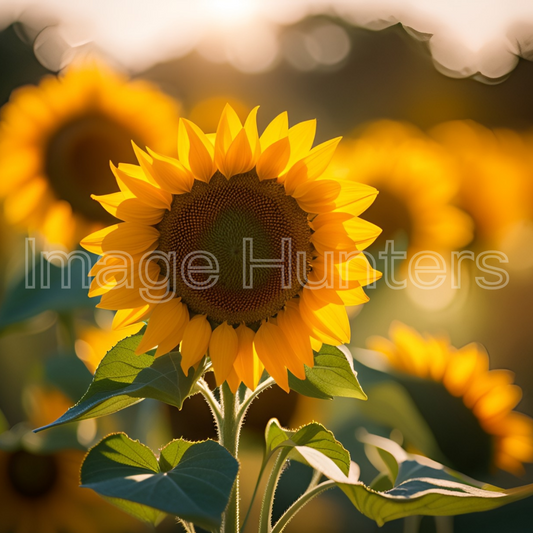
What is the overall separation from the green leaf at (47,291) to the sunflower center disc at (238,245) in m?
0.35

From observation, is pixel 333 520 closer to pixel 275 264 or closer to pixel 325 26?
pixel 275 264

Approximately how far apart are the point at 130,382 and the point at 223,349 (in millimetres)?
120

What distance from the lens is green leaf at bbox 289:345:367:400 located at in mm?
702

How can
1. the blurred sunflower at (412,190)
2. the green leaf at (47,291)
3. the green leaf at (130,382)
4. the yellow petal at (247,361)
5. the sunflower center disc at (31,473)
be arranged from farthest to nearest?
1. the blurred sunflower at (412,190)
2. the sunflower center disc at (31,473)
3. the green leaf at (47,291)
4. the yellow petal at (247,361)
5. the green leaf at (130,382)

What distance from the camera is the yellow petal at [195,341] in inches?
27.4

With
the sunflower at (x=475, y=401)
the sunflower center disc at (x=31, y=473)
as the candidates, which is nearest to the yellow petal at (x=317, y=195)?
the sunflower at (x=475, y=401)

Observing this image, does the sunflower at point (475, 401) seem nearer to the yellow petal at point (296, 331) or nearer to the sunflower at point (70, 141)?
the yellow petal at point (296, 331)

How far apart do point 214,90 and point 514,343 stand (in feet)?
5.42

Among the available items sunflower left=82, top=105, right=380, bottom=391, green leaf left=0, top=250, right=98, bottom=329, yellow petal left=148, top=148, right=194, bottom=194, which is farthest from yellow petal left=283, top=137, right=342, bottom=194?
green leaf left=0, top=250, right=98, bottom=329

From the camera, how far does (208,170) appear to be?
724 mm

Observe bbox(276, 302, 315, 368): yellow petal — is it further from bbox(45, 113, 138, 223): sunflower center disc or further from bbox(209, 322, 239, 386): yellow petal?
bbox(45, 113, 138, 223): sunflower center disc

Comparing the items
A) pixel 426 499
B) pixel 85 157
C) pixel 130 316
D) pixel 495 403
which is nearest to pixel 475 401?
pixel 495 403

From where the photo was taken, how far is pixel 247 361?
738 mm

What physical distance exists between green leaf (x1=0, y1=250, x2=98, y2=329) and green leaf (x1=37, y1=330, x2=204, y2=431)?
0.35 m
